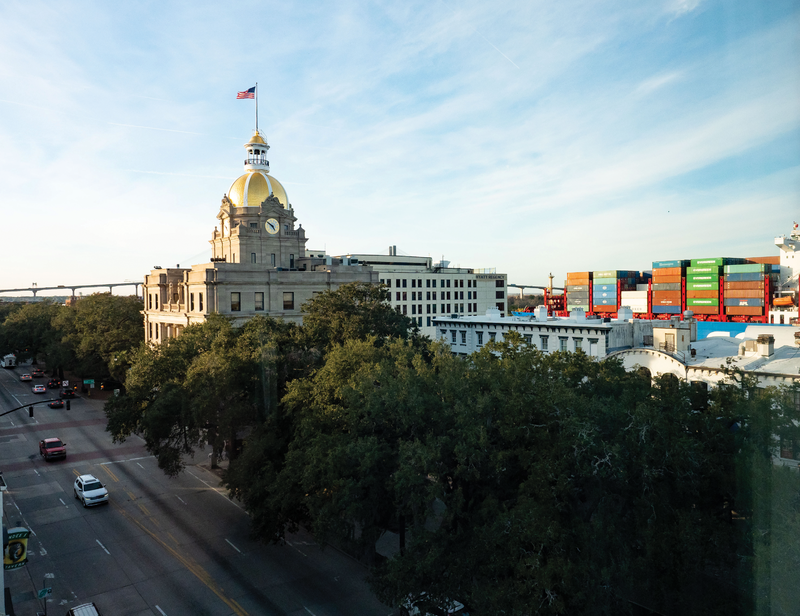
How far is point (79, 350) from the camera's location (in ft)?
213

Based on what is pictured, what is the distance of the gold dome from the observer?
69438 mm

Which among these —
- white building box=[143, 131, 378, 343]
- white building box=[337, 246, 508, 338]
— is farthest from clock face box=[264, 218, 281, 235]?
white building box=[337, 246, 508, 338]

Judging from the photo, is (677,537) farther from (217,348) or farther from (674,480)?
(217,348)

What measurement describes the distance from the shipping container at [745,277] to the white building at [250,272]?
2903 inches

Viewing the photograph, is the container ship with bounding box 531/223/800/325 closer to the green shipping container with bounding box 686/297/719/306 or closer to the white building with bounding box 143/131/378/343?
the green shipping container with bounding box 686/297/719/306

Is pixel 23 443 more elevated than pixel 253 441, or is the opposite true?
pixel 253 441

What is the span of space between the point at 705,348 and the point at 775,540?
28353 millimetres

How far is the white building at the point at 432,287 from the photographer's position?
97.3m

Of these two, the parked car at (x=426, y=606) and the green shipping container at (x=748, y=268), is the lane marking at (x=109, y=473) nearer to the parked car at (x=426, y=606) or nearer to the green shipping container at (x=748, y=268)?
the parked car at (x=426, y=606)

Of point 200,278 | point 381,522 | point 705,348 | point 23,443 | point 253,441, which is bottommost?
point 23,443

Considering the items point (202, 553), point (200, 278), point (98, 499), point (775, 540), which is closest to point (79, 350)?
point (200, 278)

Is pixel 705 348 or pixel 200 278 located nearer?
pixel 705 348

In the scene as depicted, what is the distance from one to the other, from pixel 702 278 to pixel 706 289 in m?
2.32

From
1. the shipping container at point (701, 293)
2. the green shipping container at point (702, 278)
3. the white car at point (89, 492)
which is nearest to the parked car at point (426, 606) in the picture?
the white car at point (89, 492)
